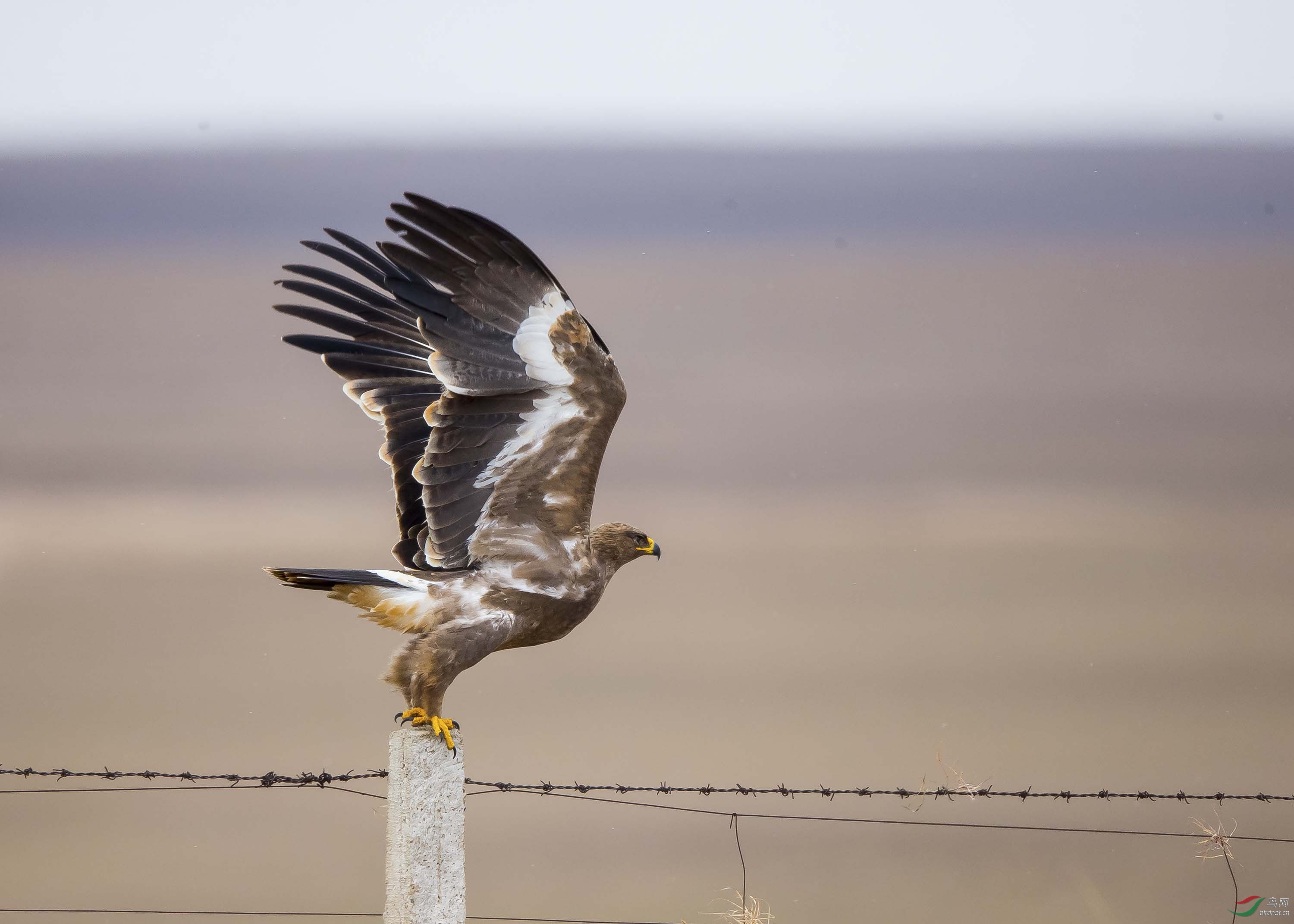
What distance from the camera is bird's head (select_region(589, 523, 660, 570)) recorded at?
3.45 meters

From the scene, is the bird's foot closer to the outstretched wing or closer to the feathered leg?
the feathered leg

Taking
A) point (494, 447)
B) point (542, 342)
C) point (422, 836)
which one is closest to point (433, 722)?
point (422, 836)

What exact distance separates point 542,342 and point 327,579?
0.89 meters

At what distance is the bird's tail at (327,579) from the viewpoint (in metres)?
2.92

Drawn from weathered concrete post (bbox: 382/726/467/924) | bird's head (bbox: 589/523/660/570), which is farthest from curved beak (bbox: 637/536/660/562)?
weathered concrete post (bbox: 382/726/467/924)

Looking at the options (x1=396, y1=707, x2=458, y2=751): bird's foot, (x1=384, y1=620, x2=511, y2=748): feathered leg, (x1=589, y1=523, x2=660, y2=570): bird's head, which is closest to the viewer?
(x1=396, y1=707, x2=458, y2=751): bird's foot

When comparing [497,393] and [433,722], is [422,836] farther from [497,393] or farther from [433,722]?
[497,393]

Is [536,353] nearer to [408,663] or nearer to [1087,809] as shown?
[408,663]

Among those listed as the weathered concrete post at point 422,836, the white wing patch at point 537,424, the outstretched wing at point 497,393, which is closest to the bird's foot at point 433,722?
the weathered concrete post at point 422,836

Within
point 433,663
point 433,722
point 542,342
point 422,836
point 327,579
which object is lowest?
point 422,836

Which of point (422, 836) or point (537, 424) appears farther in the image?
point (537, 424)

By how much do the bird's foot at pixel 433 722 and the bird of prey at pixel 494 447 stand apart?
13 centimetres

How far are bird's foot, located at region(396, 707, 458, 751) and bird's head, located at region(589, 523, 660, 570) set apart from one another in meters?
0.79

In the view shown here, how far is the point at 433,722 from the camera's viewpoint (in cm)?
279
